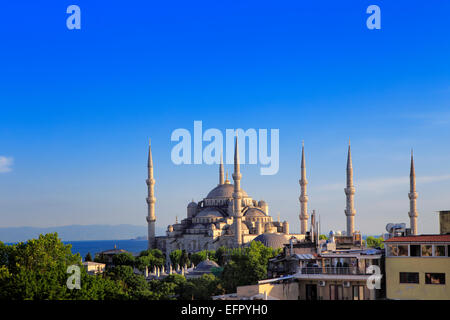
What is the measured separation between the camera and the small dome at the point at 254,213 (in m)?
69.7

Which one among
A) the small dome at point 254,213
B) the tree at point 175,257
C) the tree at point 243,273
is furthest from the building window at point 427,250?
the small dome at point 254,213

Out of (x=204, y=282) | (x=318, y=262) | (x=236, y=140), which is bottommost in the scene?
(x=204, y=282)

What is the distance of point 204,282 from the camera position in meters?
34.8

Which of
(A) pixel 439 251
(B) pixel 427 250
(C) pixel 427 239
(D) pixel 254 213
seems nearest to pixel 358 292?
(B) pixel 427 250

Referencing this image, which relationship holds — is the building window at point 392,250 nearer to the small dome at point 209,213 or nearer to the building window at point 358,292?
the building window at point 358,292

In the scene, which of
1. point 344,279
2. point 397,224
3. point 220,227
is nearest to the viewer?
point 344,279

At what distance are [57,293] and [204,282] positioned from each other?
1401 cm

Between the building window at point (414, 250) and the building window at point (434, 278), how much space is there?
790 mm

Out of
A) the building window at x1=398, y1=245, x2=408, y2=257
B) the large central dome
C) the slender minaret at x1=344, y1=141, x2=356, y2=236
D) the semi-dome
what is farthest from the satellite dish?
the large central dome

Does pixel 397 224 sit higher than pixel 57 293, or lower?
higher
